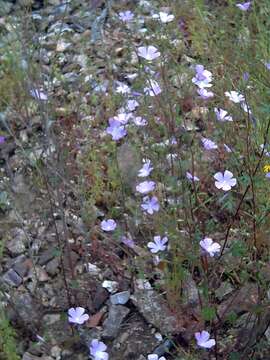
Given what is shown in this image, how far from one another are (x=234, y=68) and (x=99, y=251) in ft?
3.16

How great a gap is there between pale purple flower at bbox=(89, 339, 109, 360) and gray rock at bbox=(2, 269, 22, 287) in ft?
1.64

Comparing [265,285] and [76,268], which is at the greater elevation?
[265,285]

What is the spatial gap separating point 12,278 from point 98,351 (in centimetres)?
56

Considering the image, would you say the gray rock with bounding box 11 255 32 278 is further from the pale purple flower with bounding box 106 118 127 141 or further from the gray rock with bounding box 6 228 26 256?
the pale purple flower with bounding box 106 118 127 141

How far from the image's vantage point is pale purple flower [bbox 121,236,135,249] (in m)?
2.49

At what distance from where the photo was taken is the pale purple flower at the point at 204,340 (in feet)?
6.97

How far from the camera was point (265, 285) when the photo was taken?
7.19 feet

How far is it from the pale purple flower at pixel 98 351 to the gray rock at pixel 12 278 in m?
0.50

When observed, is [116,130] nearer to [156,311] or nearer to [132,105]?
[132,105]

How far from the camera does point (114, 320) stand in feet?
8.12

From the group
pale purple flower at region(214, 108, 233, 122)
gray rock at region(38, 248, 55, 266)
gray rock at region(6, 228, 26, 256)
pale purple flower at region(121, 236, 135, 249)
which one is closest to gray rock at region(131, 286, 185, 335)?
pale purple flower at region(121, 236, 135, 249)

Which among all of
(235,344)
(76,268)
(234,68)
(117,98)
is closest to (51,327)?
(76,268)

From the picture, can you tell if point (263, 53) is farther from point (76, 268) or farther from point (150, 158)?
point (76, 268)

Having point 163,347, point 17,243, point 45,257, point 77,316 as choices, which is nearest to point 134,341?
point 163,347
